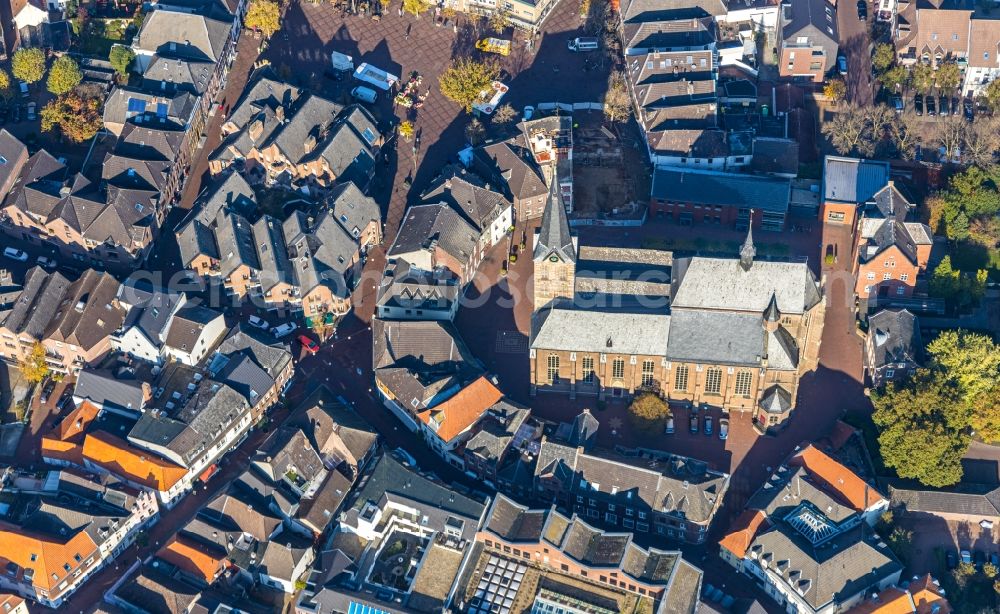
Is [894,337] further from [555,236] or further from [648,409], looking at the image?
[555,236]

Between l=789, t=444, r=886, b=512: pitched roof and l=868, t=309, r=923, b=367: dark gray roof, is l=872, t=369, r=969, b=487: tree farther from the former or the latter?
l=868, t=309, r=923, b=367: dark gray roof

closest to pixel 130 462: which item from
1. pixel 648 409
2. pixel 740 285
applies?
pixel 648 409

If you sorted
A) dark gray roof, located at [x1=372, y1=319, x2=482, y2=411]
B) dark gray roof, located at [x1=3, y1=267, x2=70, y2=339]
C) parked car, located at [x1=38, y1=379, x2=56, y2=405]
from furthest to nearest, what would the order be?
dark gray roof, located at [x1=3, y1=267, x2=70, y2=339], parked car, located at [x1=38, y1=379, x2=56, y2=405], dark gray roof, located at [x1=372, y1=319, x2=482, y2=411]

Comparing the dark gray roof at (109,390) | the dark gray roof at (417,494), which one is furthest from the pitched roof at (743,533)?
the dark gray roof at (109,390)

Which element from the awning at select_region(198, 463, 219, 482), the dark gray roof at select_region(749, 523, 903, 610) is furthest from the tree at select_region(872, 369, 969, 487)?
the awning at select_region(198, 463, 219, 482)

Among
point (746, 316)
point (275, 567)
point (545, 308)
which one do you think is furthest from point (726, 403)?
point (275, 567)
